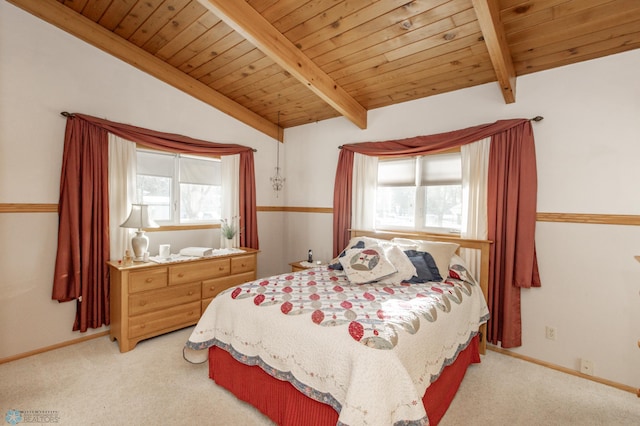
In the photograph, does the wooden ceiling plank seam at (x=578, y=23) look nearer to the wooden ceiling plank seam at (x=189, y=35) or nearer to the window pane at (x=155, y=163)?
the wooden ceiling plank seam at (x=189, y=35)

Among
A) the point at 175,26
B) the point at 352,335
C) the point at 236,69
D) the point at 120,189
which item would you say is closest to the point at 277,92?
the point at 236,69

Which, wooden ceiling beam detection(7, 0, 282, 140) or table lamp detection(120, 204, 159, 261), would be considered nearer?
wooden ceiling beam detection(7, 0, 282, 140)

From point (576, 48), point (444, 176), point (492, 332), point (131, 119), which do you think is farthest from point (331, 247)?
point (576, 48)

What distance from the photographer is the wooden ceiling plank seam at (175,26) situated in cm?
245

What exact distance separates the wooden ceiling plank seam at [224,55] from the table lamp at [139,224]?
5.27ft

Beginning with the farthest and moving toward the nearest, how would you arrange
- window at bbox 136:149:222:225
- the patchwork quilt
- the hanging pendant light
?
the hanging pendant light, window at bbox 136:149:222:225, the patchwork quilt

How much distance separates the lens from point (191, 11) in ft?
8.11

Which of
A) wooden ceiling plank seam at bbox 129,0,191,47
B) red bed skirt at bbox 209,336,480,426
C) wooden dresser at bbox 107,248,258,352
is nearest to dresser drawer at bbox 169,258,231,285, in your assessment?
wooden dresser at bbox 107,248,258,352

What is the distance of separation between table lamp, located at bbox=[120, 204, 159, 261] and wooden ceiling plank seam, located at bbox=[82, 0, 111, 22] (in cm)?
170

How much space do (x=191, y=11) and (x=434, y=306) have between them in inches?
116

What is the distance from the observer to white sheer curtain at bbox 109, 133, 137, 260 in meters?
2.96

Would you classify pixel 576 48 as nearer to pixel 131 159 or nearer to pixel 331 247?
pixel 331 247

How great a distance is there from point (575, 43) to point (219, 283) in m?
3.81

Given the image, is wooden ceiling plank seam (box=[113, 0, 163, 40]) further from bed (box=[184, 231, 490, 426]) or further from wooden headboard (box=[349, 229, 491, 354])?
wooden headboard (box=[349, 229, 491, 354])
